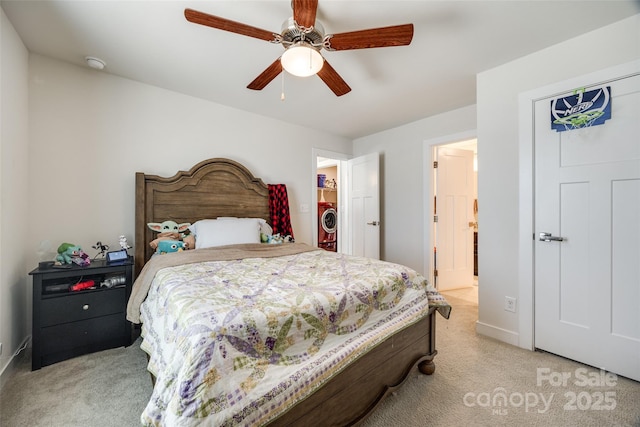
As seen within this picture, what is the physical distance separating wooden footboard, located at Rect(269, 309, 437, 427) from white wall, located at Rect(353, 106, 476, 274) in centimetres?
205

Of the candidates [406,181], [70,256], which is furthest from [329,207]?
[70,256]

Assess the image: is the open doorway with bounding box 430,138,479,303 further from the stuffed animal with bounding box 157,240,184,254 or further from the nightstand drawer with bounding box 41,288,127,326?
the nightstand drawer with bounding box 41,288,127,326

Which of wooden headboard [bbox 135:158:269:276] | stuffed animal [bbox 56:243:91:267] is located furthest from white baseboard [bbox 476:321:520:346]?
stuffed animal [bbox 56:243:91:267]

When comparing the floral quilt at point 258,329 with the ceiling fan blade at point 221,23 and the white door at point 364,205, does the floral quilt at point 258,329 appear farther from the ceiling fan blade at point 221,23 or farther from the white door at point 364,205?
the white door at point 364,205

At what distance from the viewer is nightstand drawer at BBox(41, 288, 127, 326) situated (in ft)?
6.37

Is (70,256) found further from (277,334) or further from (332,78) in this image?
(332,78)

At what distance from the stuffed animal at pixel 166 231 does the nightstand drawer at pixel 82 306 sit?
Result: 0.52 metres

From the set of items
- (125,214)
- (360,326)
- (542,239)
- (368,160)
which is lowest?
(360,326)

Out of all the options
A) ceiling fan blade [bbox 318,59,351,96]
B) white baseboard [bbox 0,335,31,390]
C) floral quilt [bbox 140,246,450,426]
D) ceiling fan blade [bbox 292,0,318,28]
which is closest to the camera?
floral quilt [bbox 140,246,450,426]

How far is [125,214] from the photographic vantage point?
104 inches

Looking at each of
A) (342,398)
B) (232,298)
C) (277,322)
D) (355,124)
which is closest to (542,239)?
(342,398)

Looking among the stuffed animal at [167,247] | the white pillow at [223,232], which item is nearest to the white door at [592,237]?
the white pillow at [223,232]

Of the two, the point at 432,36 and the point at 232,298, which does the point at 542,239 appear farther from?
the point at 232,298

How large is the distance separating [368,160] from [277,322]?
353 cm
